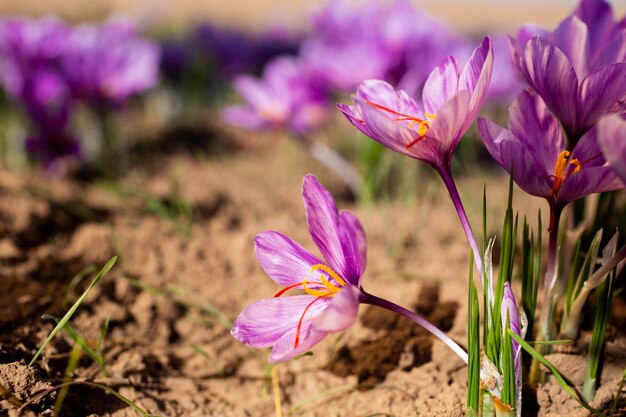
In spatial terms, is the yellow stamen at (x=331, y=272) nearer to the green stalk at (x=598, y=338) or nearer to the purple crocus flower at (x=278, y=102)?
the green stalk at (x=598, y=338)

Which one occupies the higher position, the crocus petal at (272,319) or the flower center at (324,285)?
the flower center at (324,285)

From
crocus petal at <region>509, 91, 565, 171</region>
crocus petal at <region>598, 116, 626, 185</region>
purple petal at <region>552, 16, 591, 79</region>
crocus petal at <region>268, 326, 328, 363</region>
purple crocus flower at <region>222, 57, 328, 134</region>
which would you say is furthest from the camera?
purple crocus flower at <region>222, 57, 328, 134</region>

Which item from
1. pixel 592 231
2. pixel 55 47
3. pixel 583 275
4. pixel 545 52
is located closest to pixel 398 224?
pixel 592 231

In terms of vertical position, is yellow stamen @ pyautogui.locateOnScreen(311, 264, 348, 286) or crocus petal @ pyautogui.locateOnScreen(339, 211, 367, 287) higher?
crocus petal @ pyautogui.locateOnScreen(339, 211, 367, 287)

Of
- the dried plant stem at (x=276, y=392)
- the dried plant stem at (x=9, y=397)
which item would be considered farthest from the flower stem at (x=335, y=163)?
the dried plant stem at (x=9, y=397)

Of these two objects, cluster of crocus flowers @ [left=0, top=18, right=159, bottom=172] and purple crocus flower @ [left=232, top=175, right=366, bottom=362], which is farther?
cluster of crocus flowers @ [left=0, top=18, right=159, bottom=172]

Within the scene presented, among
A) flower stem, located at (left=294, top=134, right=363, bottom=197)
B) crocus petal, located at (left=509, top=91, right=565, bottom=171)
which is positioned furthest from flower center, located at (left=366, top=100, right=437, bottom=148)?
flower stem, located at (left=294, top=134, right=363, bottom=197)

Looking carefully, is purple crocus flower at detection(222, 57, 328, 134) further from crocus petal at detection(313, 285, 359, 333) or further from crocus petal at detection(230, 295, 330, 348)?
crocus petal at detection(313, 285, 359, 333)

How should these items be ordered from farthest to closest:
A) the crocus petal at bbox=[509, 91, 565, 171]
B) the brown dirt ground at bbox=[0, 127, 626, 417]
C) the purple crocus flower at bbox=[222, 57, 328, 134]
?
the purple crocus flower at bbox=[222, 57, 328, 134] < the brown dirt ground at bbox=[0, 127, 626, 417] < the crocus petal at bbox=[509, 91, 565, 171]
